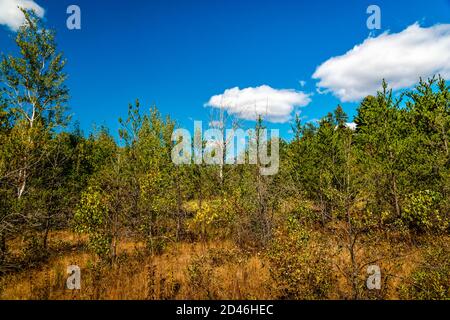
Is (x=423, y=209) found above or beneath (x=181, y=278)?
above

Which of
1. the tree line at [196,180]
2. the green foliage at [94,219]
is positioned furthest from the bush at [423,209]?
the green foliage at [94,219]

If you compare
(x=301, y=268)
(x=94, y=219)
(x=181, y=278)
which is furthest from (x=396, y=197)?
(x=94, y=219)

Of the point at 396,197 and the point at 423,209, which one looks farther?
the point at 396,197

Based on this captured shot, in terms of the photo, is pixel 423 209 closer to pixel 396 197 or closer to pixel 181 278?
pixel 396 197

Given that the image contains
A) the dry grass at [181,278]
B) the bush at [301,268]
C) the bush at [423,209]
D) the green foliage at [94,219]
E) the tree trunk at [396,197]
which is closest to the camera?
the bush at [423,209]

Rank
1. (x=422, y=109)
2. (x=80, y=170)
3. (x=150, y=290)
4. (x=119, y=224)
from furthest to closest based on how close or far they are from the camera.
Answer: (x=80, y=170) < (x=422, y=109) < (x=119, y=224) < (x=150, y=290)

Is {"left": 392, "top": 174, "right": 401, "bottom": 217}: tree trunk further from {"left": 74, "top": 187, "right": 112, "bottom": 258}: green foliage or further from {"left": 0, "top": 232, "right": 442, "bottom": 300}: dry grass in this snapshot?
{"left": 74, "top": 187, "right": 112, "bottom": 258}: green foliage

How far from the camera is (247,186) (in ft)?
42.9

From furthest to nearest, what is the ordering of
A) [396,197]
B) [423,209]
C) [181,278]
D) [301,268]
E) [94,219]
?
[396,197], [181,278], [94,219], [423,209], [301,268]

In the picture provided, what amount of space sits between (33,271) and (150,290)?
17.8 ft

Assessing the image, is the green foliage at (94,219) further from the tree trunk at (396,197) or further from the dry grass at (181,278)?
the tree trunk at (396,197)
